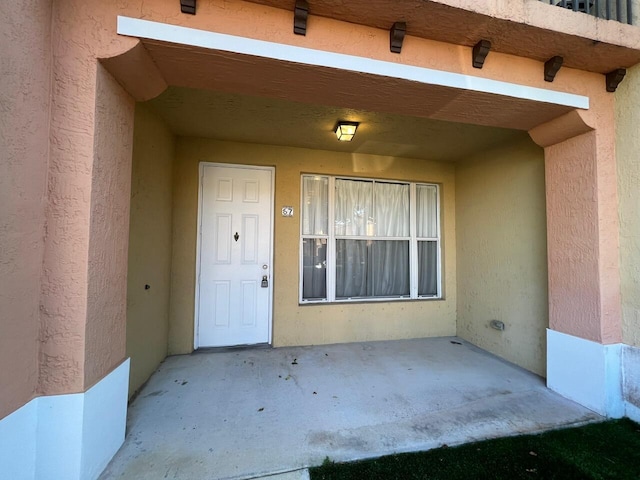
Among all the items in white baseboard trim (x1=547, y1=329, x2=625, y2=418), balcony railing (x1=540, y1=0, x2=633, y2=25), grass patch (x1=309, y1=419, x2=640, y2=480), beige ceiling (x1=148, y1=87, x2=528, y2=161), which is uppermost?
balcony railing (x1=540, y1=0, x2=633, y2=25)

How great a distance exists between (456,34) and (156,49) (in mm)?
1947

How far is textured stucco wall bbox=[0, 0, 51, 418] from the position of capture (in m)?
1.23

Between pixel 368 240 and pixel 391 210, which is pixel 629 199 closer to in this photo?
pixel 391 210

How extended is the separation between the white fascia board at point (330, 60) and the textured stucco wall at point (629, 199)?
39 centimetres

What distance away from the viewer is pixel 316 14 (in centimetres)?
176

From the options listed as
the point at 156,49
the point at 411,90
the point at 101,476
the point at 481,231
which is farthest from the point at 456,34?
the point at 101,476

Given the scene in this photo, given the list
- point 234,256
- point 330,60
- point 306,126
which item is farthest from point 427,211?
point 330,60

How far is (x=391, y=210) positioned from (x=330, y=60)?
281 cm

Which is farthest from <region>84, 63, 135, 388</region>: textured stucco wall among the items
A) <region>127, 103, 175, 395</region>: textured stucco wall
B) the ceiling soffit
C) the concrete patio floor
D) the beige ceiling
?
the ceiling soffit

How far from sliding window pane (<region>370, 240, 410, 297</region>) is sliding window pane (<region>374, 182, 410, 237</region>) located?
0.56ft

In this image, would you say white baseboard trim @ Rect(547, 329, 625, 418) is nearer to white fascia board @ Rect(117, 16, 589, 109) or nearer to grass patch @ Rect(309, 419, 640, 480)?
grass patch @ Rect(309, 419, 640, 480)

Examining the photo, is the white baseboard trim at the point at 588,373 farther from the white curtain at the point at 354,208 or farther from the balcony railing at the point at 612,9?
the balcony railing at the point at 612,9

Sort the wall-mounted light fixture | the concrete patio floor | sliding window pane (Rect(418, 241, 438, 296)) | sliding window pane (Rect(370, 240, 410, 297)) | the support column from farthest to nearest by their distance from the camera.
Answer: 1. sliding window pane (Rect(418, 241, 438, 296))
2. sliding window pane (Rect(370, 240, 410, 297))
3. the wall-mounted light fixture
4. the support column
5. the concrete patio floor

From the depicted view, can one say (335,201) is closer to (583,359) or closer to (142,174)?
(142,174)
